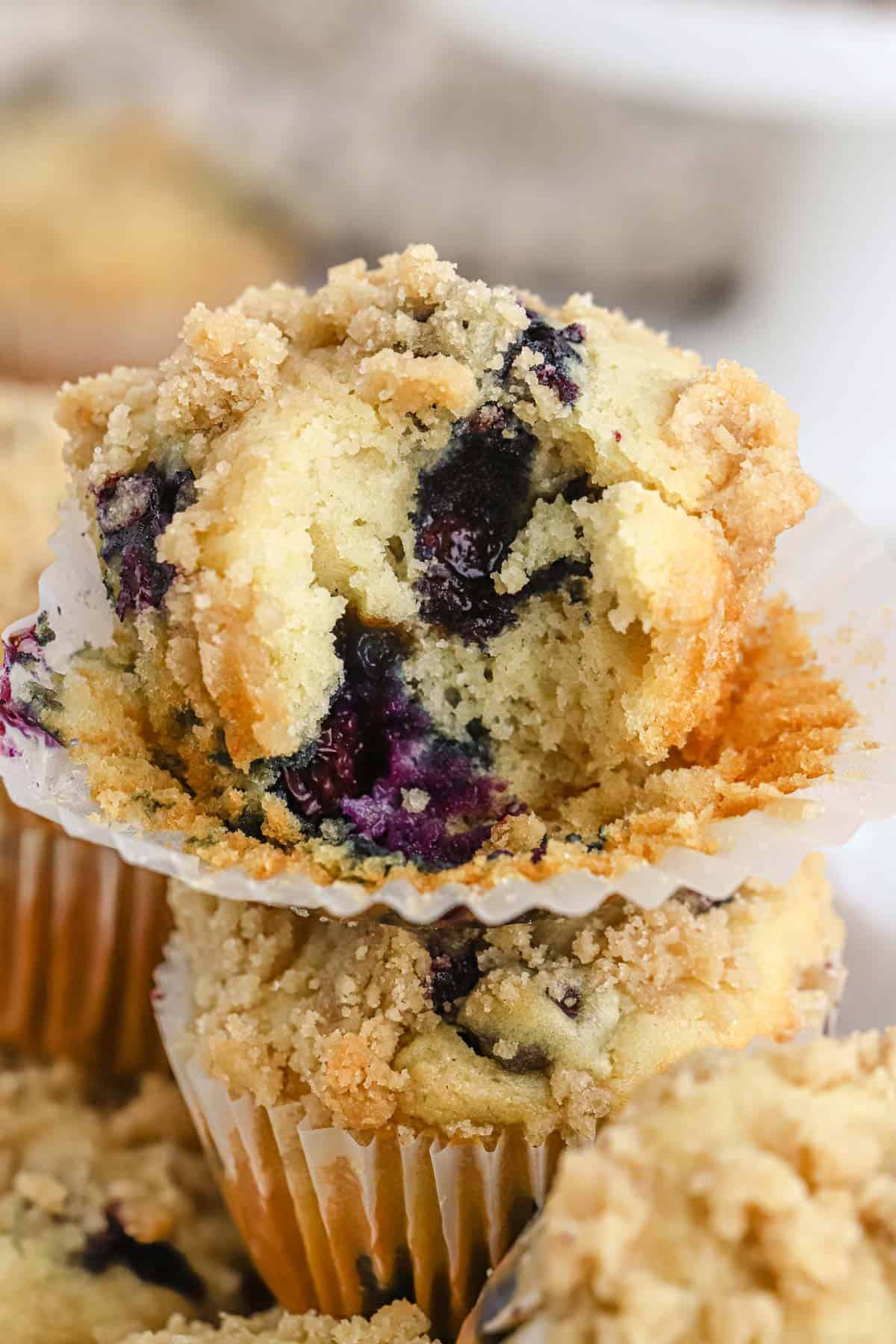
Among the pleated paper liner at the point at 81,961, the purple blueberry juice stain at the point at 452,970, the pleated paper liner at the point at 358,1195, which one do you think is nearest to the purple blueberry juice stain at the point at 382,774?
the purple blueberry juice stain at the point at 452,970

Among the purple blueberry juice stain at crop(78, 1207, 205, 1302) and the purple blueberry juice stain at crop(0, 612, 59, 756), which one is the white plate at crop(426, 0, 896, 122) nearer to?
the purple blueberry juice stain at crop(0, 612, 59, 756)

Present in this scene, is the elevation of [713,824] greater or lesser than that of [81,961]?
greater

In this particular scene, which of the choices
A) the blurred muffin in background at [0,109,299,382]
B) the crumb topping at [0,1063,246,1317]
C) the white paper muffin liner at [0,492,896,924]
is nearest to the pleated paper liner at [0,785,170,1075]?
the crumb topping at [0,1063,246,1317]

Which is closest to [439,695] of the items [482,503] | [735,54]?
[482,503]

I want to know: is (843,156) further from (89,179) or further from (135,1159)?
(135,1159)

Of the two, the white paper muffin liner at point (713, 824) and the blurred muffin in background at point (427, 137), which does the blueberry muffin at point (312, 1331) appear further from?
the blurred muffin in background at point (427, 137)

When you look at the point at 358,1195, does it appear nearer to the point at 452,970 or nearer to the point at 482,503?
the point at 452,970

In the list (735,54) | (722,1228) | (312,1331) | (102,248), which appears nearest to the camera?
(722,1228)
